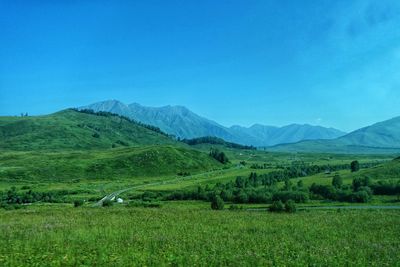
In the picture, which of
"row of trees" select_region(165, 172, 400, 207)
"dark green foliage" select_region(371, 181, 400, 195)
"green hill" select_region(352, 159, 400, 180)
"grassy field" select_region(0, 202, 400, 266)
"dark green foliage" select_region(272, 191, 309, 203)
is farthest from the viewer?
"green hill" select_region(352, 159, 400, 180)

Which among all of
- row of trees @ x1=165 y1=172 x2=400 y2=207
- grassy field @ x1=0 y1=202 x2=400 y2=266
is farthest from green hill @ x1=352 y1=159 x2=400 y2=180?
grassy field @ x1=0 y1=202 x2=400 y2=266

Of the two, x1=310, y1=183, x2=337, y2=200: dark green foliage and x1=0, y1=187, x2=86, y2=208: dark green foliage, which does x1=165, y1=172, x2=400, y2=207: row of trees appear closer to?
x1=310, y1=183, x2=337, y2=200: dark green foliage

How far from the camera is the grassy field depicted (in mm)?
26484

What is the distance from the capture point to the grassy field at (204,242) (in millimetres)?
26484

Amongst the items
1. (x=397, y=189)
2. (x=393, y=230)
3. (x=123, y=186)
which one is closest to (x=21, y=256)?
(x=393, y=230)

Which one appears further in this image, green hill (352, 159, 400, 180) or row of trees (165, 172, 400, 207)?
green hill (352, 159, 400, 180)

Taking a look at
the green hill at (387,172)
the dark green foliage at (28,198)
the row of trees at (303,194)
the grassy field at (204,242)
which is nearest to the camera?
the grassy field at (204,242)

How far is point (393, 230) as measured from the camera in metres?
43.0

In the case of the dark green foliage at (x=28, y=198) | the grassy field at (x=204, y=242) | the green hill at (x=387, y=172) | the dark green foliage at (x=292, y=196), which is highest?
the green hill at (x=387, y=172)

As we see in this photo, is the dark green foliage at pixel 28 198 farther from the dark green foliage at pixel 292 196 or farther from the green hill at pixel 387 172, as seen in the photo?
the green hill at pixel 387 172

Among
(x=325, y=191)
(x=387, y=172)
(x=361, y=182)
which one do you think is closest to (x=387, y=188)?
(x=361, y=182)

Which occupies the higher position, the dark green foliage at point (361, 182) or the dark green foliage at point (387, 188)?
the dark green foliage at point (361, 182)

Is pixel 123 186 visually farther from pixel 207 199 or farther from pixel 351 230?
pixel 351 230

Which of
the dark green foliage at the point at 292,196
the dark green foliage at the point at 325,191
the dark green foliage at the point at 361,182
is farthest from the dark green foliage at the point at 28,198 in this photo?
the dark green foliage at the point at 361,182
